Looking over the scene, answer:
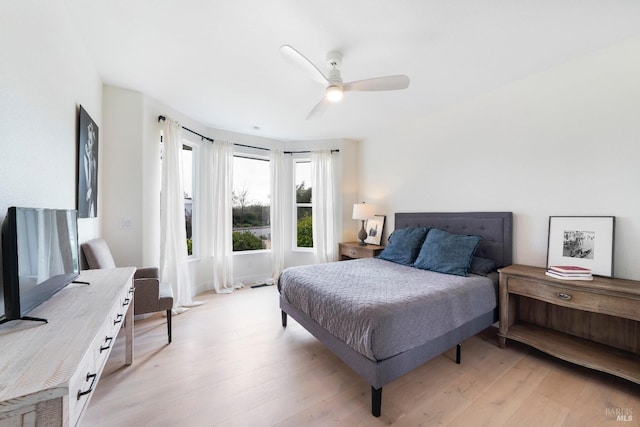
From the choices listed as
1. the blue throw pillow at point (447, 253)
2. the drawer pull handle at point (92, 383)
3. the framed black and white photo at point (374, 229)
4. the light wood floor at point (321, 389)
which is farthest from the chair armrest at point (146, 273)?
the framed black and white photo at point (374, 229)

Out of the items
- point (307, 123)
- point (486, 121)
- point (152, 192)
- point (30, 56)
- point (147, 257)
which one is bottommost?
point (147, 257)

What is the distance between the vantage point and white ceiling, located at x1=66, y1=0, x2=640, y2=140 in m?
1.66

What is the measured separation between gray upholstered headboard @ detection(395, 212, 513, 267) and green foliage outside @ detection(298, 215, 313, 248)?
218 centimetres

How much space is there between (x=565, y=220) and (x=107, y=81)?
461 centimetres

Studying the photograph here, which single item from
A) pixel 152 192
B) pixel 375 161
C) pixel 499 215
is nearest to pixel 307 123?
pixel 375 161

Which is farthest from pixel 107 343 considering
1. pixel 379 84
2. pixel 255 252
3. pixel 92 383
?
pixel 255 252

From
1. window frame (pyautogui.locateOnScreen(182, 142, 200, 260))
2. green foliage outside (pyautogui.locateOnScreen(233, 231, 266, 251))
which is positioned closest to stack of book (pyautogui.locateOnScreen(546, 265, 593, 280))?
green foliage outside (pyautogui.locateOnScreen(233, 231, 266, 251))

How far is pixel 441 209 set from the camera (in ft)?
10.8

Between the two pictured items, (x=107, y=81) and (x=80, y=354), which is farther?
(x=107, y=81)

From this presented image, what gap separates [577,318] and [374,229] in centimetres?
250

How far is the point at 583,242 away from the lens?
2.13 m

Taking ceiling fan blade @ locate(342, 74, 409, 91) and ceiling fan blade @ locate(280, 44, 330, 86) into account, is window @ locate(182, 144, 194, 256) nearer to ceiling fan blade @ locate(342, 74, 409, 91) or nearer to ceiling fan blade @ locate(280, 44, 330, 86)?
ceiling fan blade @ locate(280, 44, 330, 86)

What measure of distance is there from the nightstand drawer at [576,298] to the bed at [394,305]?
0.25 metres

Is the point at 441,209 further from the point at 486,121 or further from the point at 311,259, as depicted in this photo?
the point at 311,259
